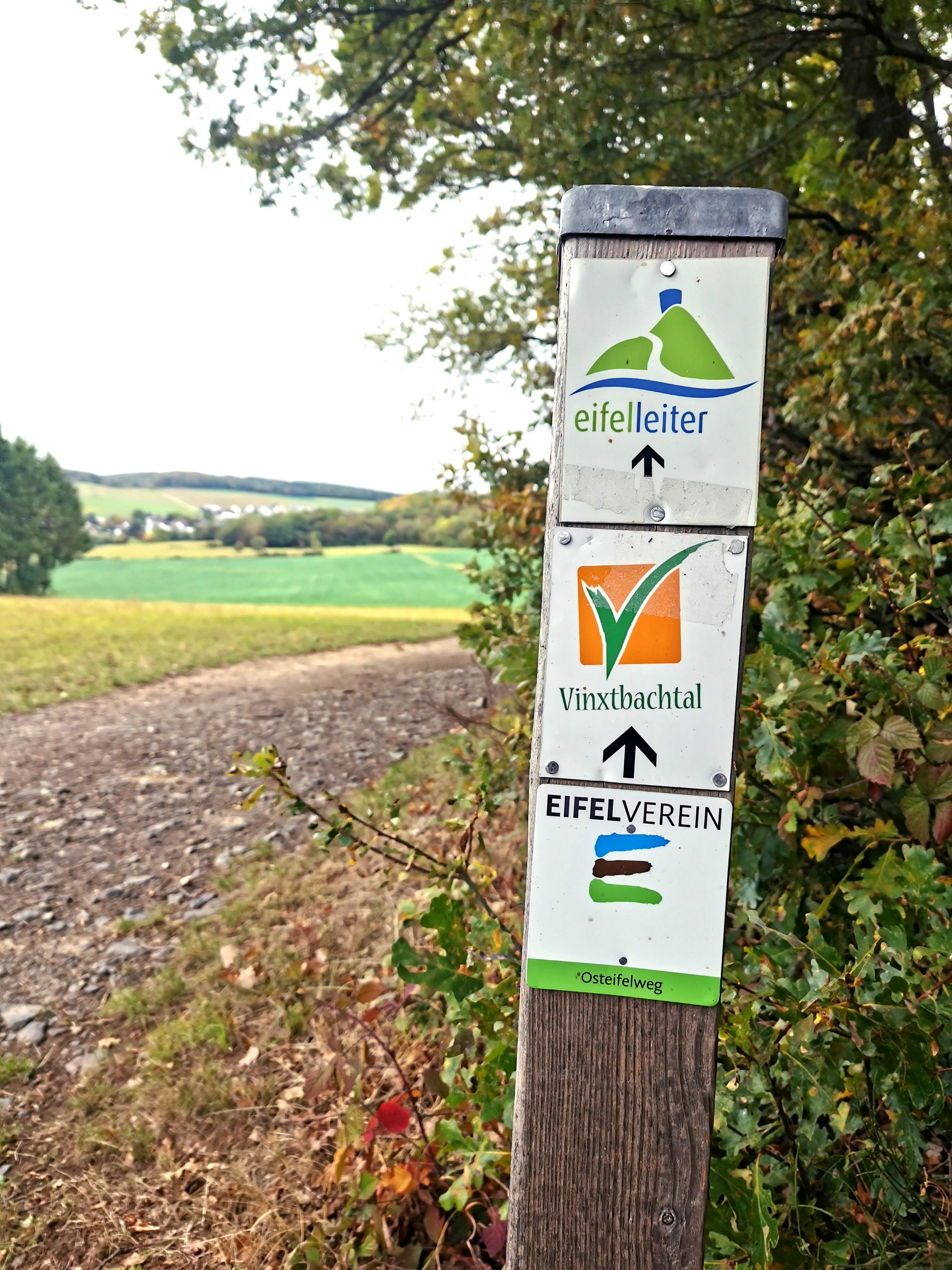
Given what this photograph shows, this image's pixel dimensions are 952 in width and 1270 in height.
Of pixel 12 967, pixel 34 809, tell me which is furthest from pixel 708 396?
pixel 34 809

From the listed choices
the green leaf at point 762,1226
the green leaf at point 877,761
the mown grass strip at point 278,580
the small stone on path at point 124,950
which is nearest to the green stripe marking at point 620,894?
A: the green leaf at point 762,1226

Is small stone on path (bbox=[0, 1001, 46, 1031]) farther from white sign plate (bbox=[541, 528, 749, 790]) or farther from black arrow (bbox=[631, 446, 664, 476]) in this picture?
black arrow (bbox=[631, 446, 664, 476])

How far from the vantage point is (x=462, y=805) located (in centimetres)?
258

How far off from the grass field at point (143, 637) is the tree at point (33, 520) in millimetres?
21374

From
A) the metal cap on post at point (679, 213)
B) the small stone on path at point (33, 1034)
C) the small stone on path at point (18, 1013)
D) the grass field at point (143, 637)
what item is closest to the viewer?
the metal cap on post at point (679, 213)

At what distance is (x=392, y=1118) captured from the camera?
95.4 inches

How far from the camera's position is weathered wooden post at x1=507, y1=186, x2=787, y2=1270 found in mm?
1527

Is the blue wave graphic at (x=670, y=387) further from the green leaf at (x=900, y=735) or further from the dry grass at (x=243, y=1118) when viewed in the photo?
the dry grass at (x=243, y=1118)

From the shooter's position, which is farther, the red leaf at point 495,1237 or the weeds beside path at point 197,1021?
the weeds beside path at point 197,1021

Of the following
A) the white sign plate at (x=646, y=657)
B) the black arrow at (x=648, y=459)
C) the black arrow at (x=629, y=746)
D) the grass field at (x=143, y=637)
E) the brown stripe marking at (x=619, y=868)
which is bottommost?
the grass field at (x=143, y=637)

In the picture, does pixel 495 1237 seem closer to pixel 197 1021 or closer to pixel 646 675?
pixel 646 675

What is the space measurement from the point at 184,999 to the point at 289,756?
13.0 ft

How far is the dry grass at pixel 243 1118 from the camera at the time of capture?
2547 millimetres

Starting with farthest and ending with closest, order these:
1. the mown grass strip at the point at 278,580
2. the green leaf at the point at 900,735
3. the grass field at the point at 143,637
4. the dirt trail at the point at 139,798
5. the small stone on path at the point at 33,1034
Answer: the mown grass strip at the point at 278,580
the grass field at the point at 143,637
the dirt trail at the point at 139,798
the small stone on path at the point at 33,1034
the green leaf at the point at 900,735
